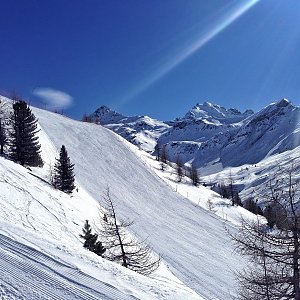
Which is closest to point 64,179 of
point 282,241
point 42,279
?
point 282,241

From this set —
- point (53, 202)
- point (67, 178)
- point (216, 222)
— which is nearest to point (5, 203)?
point (53, 202)

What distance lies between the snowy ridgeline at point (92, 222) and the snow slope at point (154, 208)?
0.11 m

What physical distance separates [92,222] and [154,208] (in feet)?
68.1

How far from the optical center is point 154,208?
46.9m

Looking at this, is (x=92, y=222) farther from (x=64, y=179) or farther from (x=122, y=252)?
(x=122, y=252)

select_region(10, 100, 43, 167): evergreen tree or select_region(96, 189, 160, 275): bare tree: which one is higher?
select_region(10, 100, 43, 167): evergreen tree

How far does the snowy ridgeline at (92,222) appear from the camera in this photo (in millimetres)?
7871

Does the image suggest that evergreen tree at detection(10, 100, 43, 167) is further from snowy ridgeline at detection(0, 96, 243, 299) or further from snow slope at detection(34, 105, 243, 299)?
snow slope at detection(34, 105, 243, 299)

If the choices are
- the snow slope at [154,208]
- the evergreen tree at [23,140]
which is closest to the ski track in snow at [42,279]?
the snow slope at [154,208]

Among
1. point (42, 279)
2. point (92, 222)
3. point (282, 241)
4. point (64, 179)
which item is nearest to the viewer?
point (42, 279)

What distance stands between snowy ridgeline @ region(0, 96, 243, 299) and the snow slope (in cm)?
11

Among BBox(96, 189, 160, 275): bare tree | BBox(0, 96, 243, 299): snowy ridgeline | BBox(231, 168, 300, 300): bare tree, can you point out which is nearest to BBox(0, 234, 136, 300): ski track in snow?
BBox(0, 96, 243, 299): snowy ridgeline

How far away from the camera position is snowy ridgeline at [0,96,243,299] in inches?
310

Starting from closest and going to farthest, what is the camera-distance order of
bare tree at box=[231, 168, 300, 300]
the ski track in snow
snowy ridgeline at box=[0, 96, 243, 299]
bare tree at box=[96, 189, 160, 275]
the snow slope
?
the ski track in snow
snowy ridgeline at box=[0, 96, 243, 299]
bare tree at box=[231, 168, 300, 300]
bare tree at box=[96, 189, 160, 275]
the snow slope
